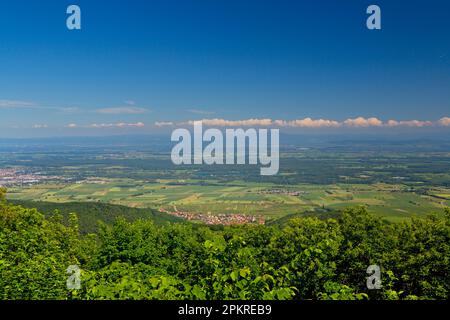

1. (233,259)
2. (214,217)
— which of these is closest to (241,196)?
(214,217)

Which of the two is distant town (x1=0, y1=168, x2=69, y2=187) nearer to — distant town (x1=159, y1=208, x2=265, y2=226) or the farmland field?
the farmland field

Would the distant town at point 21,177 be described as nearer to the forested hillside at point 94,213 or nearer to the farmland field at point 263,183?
the farmland field at point 263,183

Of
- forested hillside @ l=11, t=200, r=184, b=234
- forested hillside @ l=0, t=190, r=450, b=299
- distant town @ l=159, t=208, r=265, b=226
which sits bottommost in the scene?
distant town @ l=159, t=208, r=265, b=226

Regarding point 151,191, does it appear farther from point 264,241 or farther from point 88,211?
point 264,241

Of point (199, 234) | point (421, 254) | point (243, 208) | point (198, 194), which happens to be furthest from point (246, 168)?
point (421, 254)

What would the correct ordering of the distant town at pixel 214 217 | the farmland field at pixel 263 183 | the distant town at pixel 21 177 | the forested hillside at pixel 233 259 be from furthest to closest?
the distant town at pixel 21 177, the farmland field at pixel 263 183, the distant town at pixel 214 217, the forested hillside at pixel 233 259

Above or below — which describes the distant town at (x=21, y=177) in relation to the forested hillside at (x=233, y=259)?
below

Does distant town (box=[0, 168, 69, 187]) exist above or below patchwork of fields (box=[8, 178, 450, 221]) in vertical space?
above

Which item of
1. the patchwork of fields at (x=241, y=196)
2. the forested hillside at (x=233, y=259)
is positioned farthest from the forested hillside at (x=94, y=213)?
the forested hillside at (x=233, y=259)

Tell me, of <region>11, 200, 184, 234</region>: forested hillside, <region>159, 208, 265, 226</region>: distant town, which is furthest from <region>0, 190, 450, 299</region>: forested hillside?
<region>159, 208, 265, 226</region>: distant town
